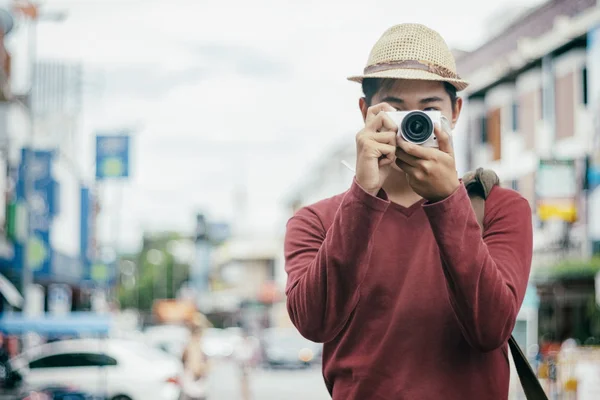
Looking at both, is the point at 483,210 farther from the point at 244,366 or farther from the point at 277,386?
the point at 277,386

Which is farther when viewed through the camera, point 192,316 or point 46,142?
point 46,142

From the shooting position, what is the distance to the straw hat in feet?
6.82

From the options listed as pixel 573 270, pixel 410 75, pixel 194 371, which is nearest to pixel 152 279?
pixel 573 270

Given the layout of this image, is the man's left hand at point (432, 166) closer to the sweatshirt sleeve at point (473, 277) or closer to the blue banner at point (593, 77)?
the sweatshirt sleeve at point (473, 277)

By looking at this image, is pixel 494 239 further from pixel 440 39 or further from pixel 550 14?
pixel 550 14

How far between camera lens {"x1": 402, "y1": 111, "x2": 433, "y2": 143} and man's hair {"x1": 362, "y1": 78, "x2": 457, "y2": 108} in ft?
0.87

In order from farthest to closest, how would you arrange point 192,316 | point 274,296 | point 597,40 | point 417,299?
point 274,296
point 597,40
point 192,316
point 417,299

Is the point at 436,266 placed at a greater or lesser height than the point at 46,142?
lesser

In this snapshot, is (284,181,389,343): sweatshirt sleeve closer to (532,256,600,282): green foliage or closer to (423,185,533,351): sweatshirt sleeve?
(423,185,533,351): sweatshirt sleeve

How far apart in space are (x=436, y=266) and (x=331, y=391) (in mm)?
365

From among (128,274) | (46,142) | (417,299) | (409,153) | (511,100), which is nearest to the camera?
(409,153)

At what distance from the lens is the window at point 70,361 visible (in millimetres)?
18281

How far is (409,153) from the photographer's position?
1.86m

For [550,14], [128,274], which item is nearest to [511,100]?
[550,14]
